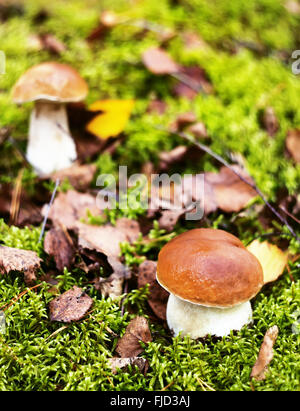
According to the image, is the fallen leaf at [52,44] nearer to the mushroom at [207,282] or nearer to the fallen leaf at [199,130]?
the fallen leaf at [199,130]

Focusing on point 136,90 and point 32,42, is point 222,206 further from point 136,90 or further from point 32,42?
point 32,42

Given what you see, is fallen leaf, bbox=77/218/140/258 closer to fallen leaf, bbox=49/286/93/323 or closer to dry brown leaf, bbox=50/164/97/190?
fallen leaf, bbox=49/286/93/323

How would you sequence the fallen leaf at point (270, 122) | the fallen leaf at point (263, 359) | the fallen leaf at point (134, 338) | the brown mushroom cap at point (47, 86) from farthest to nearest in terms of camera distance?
the fallen leaf at point (270, 122) → the brown mushroom cap at point (47, 86) → the fallen leaf at point (134, 338) → the fallen leaf at point (263, 359)

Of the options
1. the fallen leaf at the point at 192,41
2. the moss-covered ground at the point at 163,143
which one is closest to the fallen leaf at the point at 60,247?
the moss-covered ground at the point at 163,143

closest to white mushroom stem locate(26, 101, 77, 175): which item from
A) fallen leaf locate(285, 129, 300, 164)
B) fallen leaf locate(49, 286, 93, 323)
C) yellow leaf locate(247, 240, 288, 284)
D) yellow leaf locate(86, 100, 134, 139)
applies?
yellow leaf locate(86, 100, 134, 139)

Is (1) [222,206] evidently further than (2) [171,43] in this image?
No

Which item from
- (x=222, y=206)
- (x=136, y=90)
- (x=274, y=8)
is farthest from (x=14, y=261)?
(x=274, y=8)
